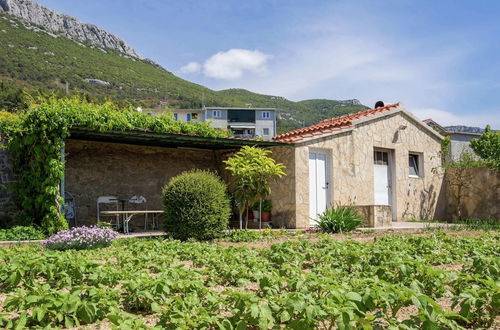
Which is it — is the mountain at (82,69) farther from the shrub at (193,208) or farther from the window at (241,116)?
the shrub at (193,208)

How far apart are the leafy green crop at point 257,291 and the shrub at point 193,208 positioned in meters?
2.00

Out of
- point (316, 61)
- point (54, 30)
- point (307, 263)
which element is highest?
point (54, 30)

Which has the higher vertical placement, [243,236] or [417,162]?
[417,162]

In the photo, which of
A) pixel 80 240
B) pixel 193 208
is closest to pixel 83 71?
pixel 193 208

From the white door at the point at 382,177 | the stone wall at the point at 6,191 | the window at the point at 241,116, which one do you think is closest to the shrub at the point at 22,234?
the stone wall at the point at 6,191

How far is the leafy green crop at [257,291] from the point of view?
272cm

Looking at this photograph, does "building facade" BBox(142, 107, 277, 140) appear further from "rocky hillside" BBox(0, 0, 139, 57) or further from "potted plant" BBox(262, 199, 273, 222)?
"potted plant" BBox(262, 199, 273, 222)

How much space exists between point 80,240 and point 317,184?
688cm

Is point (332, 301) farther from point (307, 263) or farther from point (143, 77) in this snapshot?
point (143, 77)

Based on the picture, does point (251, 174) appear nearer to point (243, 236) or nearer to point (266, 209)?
point (243, 236)

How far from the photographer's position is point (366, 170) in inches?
519

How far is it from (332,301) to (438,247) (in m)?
4.47

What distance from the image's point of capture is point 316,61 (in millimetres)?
13180

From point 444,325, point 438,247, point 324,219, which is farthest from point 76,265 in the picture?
point 324,219
